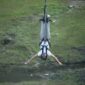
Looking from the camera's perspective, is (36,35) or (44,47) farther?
(36,35)

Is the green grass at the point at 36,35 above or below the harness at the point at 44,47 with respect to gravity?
below

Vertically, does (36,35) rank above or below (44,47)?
below

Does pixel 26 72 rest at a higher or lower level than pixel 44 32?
lower

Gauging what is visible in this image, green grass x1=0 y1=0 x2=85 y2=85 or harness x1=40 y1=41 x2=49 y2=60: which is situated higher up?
harness x1=40 y1=41 x2=49 y2=60

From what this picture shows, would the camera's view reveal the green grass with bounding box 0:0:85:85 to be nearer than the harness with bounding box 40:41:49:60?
No

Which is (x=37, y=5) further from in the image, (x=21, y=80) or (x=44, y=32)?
(x=44, y=32)

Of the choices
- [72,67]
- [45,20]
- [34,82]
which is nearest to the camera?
[45,20]

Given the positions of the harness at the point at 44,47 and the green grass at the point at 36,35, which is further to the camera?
the green grass at the point at 36,35

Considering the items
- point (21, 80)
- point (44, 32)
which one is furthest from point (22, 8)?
point (44, 32)
